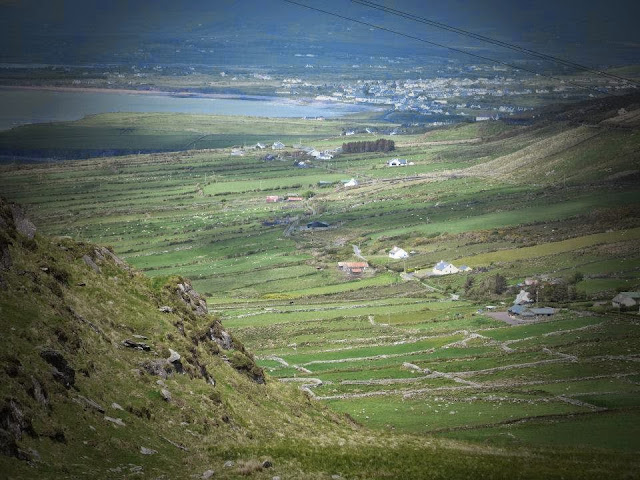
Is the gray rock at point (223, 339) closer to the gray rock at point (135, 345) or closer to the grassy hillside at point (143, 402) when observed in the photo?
the grassy hillside at point (143, 402)

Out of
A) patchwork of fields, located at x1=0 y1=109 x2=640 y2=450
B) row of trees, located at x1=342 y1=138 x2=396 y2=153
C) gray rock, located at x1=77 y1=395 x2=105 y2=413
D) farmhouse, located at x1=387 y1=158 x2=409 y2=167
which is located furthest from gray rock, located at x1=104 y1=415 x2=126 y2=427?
row of trees, located at x1=342 y1=138 x2=396 y2=153

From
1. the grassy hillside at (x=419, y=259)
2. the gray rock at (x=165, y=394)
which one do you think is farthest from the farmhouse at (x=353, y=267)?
the gray rock at (x=165, y=394)

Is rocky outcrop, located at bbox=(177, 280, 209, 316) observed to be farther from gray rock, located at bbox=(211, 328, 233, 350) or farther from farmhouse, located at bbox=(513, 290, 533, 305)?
farmhouse, located at bbox=(513, 290, 533, 305)

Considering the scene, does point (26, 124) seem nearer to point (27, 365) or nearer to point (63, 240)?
point (63, 240)

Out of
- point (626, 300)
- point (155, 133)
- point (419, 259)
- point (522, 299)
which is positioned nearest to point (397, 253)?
point (419, 259)

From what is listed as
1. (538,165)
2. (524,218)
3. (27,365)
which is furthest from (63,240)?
(538,165)

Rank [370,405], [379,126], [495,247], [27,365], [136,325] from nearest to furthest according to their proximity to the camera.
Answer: [27,365] → [136,325] → [370,405] → [495,247] → [379,126]

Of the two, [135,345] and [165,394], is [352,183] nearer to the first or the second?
[135,345]
